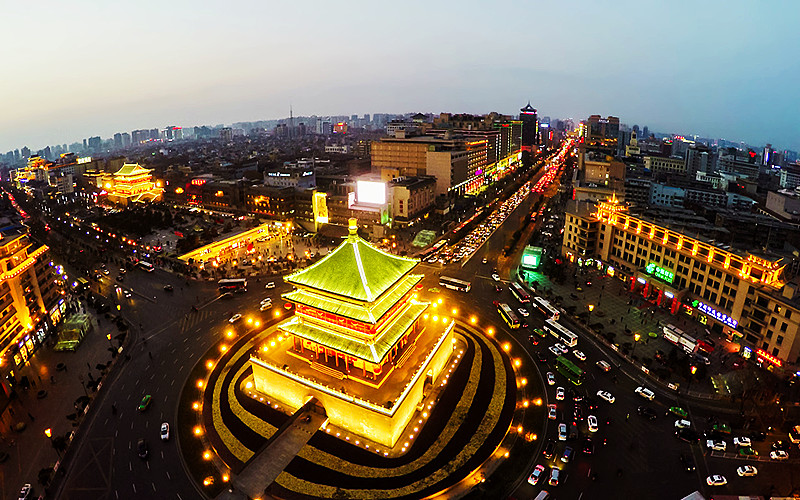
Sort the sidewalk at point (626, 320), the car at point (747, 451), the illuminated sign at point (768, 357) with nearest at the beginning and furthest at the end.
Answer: the car at point (747, 451), the illuminated sign at point (768, 357), the sidewalk at point (626, 320)

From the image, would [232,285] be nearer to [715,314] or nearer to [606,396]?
[606,396]

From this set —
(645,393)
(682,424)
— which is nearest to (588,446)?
(682,424)

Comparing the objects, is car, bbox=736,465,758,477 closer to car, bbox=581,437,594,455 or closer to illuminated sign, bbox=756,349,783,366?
car, bbox=581,437,594,455

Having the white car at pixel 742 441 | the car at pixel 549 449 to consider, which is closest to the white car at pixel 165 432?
the car at pixel 549 449

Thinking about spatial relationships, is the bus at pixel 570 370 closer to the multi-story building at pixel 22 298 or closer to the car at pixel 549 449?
the car at pixel 549 449

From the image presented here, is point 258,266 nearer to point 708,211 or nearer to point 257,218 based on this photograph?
A: point 257,218
